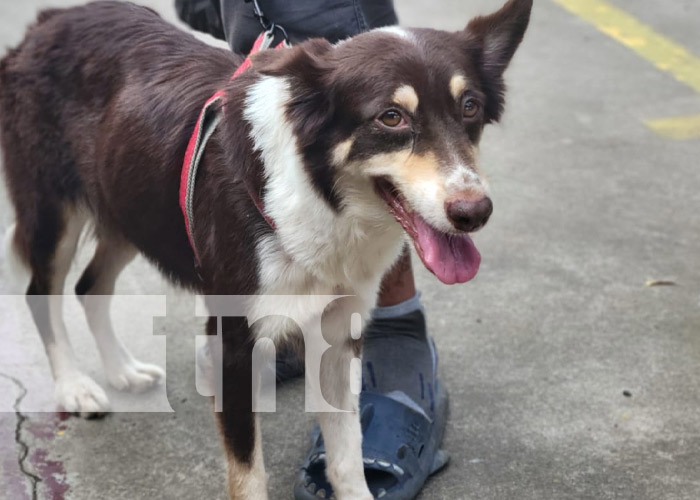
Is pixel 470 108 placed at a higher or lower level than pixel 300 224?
higher

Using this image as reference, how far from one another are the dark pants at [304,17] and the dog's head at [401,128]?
1.65 feet

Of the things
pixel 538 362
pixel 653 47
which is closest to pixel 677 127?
pixel 653 47

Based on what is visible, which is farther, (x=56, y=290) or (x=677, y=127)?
(x=677, y=127)

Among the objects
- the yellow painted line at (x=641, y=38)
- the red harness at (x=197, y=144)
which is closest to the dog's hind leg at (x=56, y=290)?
the red harness at (x=197, y=144)

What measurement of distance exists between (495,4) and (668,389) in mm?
4584

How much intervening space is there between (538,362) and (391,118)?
1.50 m

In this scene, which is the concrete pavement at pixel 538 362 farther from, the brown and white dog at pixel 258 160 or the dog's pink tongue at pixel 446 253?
the dog's pink tongue at pixel 446 253

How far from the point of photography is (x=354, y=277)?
2.52 metres

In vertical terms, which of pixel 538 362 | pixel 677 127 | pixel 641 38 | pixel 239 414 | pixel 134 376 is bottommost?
pixel 641 38

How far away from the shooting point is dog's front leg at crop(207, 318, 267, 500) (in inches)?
100.0

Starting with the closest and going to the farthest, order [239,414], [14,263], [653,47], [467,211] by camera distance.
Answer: [467,211] < [239,414] < [14,263] < [653,47]

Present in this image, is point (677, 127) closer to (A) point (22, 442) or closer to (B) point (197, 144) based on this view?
(B) point (197, 144)

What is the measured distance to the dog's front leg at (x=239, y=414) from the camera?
2.54 m

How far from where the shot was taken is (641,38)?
257 inches
